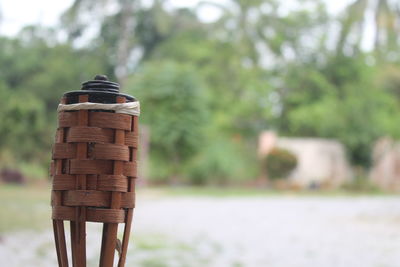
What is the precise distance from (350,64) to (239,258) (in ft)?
59.7

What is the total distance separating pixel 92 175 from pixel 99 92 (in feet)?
0.73

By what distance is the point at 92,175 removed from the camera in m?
1.52

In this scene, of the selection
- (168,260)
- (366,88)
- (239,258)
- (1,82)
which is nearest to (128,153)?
(168,260)

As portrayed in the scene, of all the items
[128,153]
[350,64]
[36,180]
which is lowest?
[36,180]

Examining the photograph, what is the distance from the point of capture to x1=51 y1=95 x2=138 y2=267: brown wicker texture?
152 cm

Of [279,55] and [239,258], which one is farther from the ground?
[279,55]

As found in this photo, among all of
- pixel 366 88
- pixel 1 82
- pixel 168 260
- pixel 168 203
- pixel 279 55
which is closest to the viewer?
pixel 168 260

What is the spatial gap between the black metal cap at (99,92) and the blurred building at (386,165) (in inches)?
725

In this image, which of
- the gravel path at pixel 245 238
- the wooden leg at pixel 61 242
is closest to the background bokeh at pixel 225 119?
the gravel path at pixel 245 238

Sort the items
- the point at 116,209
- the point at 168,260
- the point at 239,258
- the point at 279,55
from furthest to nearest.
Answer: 1. the point at 279,55
2. the point at 239,258
3. the point at 168,260
4. the point at 116,209

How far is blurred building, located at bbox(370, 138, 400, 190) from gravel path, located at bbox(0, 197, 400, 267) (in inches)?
335

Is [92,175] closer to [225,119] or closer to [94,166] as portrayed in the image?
[94,166]

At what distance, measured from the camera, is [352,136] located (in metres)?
18.3

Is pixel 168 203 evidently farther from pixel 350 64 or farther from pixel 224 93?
pixel 350 64
